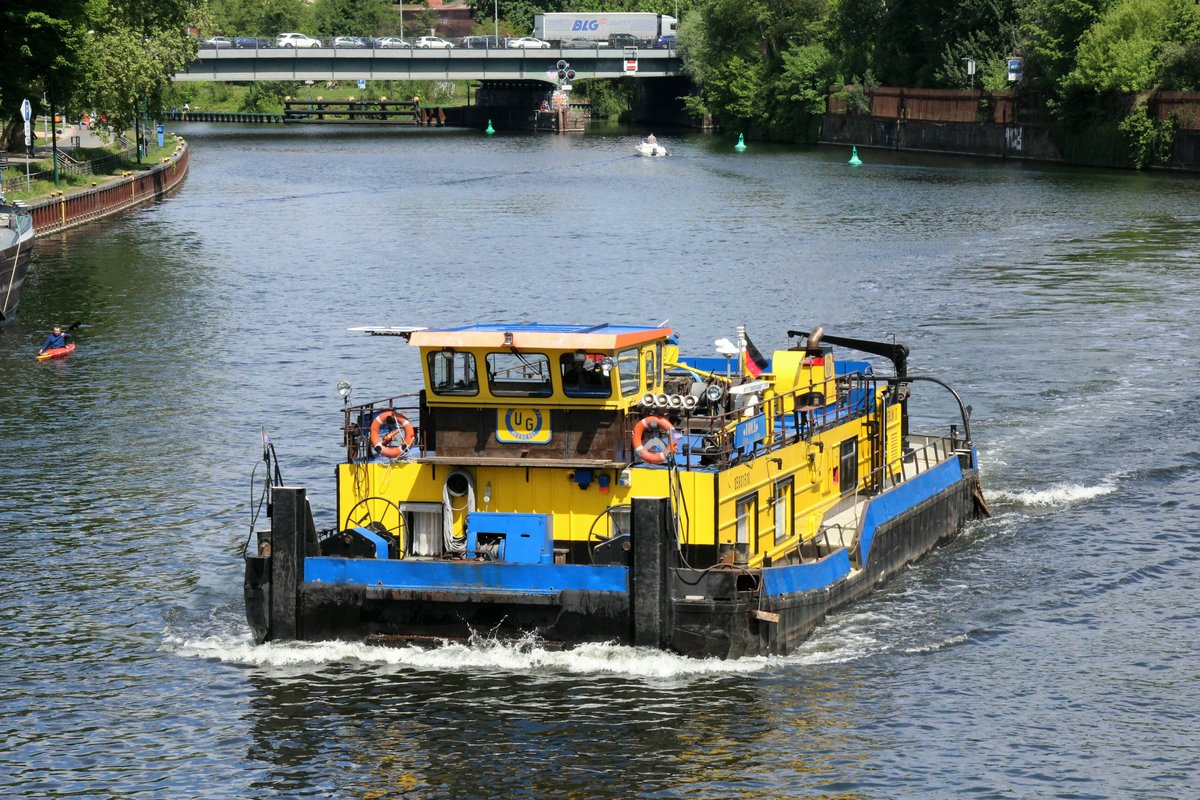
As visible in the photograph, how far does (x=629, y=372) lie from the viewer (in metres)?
28.2

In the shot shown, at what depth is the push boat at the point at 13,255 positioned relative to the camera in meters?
63.6

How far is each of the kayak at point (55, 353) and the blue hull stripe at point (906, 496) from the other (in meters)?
31.0

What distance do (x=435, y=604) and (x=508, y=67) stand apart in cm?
15022

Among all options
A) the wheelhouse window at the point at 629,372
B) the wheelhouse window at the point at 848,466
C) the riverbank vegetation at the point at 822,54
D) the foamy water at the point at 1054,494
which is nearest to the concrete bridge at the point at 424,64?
the riverbank vegetation at the point at 822,54

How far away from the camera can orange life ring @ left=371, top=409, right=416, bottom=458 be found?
2864 cm

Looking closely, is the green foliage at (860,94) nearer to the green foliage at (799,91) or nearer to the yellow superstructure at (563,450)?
the green foliage at (799,91)

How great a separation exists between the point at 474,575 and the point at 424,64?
145478mm

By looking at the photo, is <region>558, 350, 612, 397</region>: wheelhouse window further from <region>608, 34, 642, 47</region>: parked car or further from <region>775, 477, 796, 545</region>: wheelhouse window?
<region>608, 34, 642, 47</region>: parked car

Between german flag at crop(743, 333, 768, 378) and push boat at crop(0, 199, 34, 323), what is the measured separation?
37.4 meters

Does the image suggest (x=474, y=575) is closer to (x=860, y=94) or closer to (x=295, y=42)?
(x=860, y=94)

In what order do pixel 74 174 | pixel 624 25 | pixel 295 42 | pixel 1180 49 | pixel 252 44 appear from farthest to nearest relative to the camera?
1. pixel 624 25
2. pixel 295 42
3. pixel 252 44
4. pixel 1180 49
5. pixel 74 174

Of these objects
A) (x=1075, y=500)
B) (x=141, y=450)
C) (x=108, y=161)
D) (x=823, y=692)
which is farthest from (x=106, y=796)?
(x=108, y=161)

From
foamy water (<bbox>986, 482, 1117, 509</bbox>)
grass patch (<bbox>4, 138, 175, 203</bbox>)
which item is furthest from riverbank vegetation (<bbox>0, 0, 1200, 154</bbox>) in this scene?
foamy water (<bbox>986, 482, 1117, 509</bbox>)

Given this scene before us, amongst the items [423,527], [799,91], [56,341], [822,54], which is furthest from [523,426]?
[822,54]
